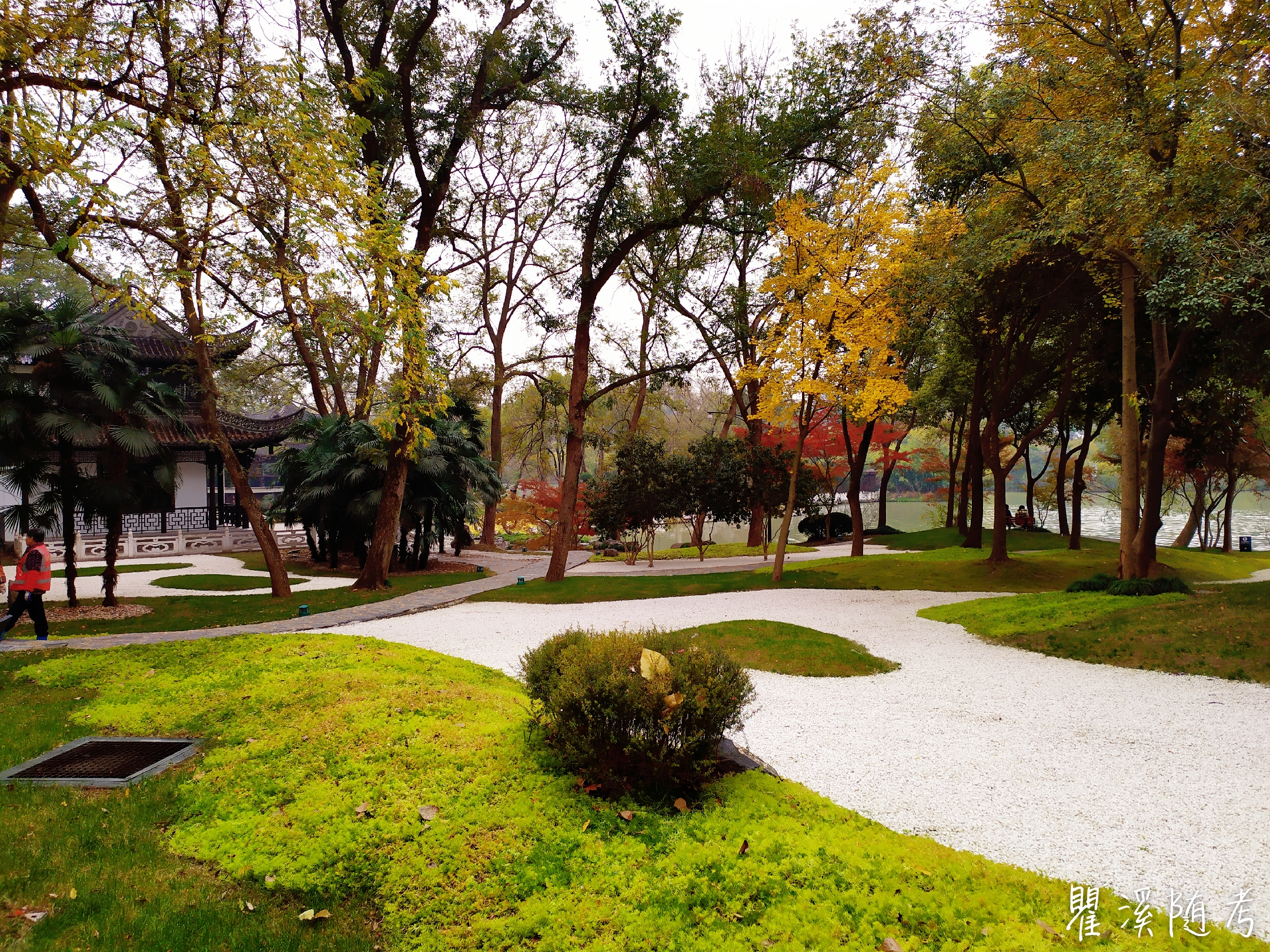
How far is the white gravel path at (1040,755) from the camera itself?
373 cm

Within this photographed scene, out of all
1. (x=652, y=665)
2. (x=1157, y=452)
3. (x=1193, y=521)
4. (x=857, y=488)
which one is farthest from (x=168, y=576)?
(x=1193, y=521)

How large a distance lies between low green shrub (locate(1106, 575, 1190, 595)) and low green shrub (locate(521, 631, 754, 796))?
435 inches

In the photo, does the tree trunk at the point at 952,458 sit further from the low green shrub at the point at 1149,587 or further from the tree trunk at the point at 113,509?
the tree trunk at the point at 113,509

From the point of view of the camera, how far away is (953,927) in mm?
2727

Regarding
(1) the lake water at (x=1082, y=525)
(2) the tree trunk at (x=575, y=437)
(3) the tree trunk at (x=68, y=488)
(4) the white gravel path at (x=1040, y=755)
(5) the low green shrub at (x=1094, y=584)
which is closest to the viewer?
(4) the white gravel path at (x=1040, y=755)

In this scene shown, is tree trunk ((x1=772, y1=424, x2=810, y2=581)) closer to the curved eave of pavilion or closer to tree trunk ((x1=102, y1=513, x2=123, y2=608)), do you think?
tree trunk ((x1=102, y1=513, x2=123, y2=608))

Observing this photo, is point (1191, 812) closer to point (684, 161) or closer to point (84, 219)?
point (84, 219)

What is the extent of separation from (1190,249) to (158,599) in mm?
18351

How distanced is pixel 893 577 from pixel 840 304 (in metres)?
7.32

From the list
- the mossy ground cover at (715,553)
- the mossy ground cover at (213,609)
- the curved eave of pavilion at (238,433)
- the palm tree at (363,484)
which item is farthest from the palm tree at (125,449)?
the mossy ground cover at (715,553)

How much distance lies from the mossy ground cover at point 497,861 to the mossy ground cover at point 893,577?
371 inches

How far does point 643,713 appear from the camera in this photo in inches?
146

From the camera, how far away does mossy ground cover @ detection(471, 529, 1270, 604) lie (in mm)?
14641

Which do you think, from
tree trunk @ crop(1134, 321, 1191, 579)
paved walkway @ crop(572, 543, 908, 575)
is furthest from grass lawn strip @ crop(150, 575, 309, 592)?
tree trunk @ crop(1134, 321, 1191, 579)
